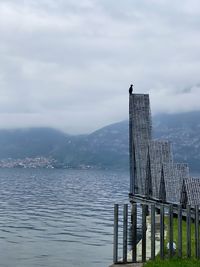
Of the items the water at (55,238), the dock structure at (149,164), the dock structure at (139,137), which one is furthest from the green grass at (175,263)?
the dock structure at (139,137)

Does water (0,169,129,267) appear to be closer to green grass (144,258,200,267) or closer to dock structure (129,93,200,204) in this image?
dock structure (129,93,200,204)

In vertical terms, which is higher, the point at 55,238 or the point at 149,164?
the point at 149,164

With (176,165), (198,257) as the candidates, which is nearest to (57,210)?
(176,165)

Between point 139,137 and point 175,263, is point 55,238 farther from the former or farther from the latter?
point 175,263

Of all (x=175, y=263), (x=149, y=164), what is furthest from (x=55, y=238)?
(x=175, y=263)

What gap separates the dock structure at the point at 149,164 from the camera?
47578 mm

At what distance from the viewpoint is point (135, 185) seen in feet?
189

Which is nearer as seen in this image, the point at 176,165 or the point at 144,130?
the point at 176,165

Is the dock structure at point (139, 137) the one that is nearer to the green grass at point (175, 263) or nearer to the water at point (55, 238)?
the water at point (55, 238)

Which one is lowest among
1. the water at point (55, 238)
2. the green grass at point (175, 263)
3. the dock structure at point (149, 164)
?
the water at point (55, 238)

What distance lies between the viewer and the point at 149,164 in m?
53.7

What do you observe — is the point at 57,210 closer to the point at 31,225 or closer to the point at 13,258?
the point at 31,225

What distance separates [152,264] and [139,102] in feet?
140

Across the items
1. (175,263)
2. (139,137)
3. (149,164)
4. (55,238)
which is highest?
(139,137)
